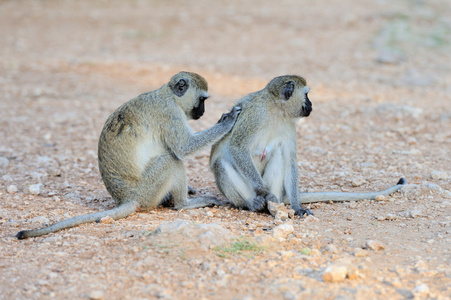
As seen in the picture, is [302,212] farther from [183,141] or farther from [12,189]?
[12,189]

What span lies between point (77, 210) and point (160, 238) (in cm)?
167

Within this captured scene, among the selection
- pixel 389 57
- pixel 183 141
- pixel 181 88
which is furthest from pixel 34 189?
pixel 389 57

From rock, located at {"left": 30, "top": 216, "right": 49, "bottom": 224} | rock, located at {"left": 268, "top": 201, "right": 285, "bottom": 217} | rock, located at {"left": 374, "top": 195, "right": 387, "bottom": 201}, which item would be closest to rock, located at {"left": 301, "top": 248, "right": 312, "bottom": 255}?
rock, located at {"left": 268, "top": 201, "right": 285, "bottom": 217}

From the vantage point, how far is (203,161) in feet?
27.7

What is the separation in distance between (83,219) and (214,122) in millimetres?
4810

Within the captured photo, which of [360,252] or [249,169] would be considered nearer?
[360,252]

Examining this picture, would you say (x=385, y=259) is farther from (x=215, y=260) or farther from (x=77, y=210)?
(x=77, y=210)

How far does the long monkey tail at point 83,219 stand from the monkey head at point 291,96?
2128 millimetres

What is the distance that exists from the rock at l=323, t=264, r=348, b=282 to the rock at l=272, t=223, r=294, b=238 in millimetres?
936

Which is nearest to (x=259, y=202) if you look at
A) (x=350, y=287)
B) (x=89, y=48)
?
(x=350, y=287)

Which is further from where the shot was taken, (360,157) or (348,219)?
(360,157)

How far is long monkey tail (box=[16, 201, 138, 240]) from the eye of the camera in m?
5.11

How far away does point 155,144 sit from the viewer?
6.29 m

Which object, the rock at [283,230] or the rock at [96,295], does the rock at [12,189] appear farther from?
the rock at [283,230]
